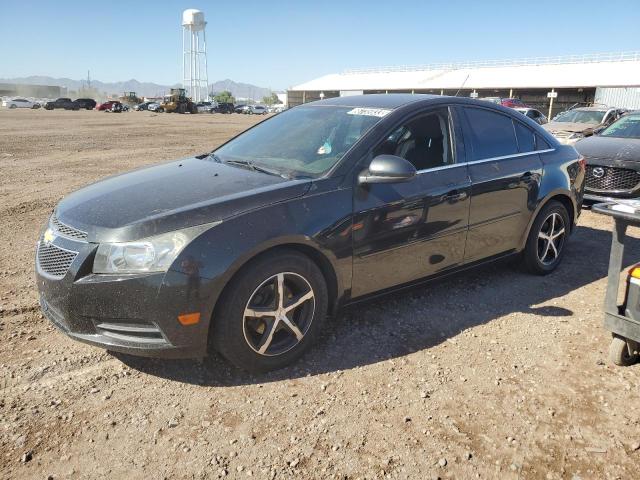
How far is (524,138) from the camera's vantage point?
4.73 metres

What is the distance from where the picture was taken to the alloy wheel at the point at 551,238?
16.2ft

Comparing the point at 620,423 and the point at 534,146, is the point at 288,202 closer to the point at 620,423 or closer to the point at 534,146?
the point at 620,423

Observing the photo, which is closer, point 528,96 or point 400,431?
point 400,431

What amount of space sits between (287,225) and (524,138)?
2.77 meters

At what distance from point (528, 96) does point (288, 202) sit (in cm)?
5979

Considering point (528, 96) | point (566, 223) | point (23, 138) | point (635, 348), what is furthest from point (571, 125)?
point (528, 96)

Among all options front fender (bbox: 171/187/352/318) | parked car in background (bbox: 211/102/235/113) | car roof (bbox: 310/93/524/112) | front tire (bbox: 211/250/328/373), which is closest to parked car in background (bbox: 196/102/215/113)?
parked car in background (bbox: 211/102/235/113)

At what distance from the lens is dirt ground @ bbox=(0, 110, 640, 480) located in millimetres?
2486

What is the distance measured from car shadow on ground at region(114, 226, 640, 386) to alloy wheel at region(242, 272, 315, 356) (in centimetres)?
20

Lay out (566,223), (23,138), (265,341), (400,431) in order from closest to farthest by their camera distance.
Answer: (400,431), (265,341), (566,223), (23,138)

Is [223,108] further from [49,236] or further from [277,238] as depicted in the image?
[277,238]

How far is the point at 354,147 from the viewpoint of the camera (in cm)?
355

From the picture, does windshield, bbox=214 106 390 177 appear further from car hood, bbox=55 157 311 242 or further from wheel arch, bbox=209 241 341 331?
wheel arch, bbox=209 241 341 331

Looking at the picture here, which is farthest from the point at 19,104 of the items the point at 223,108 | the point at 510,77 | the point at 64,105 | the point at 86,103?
the point at 510,77
